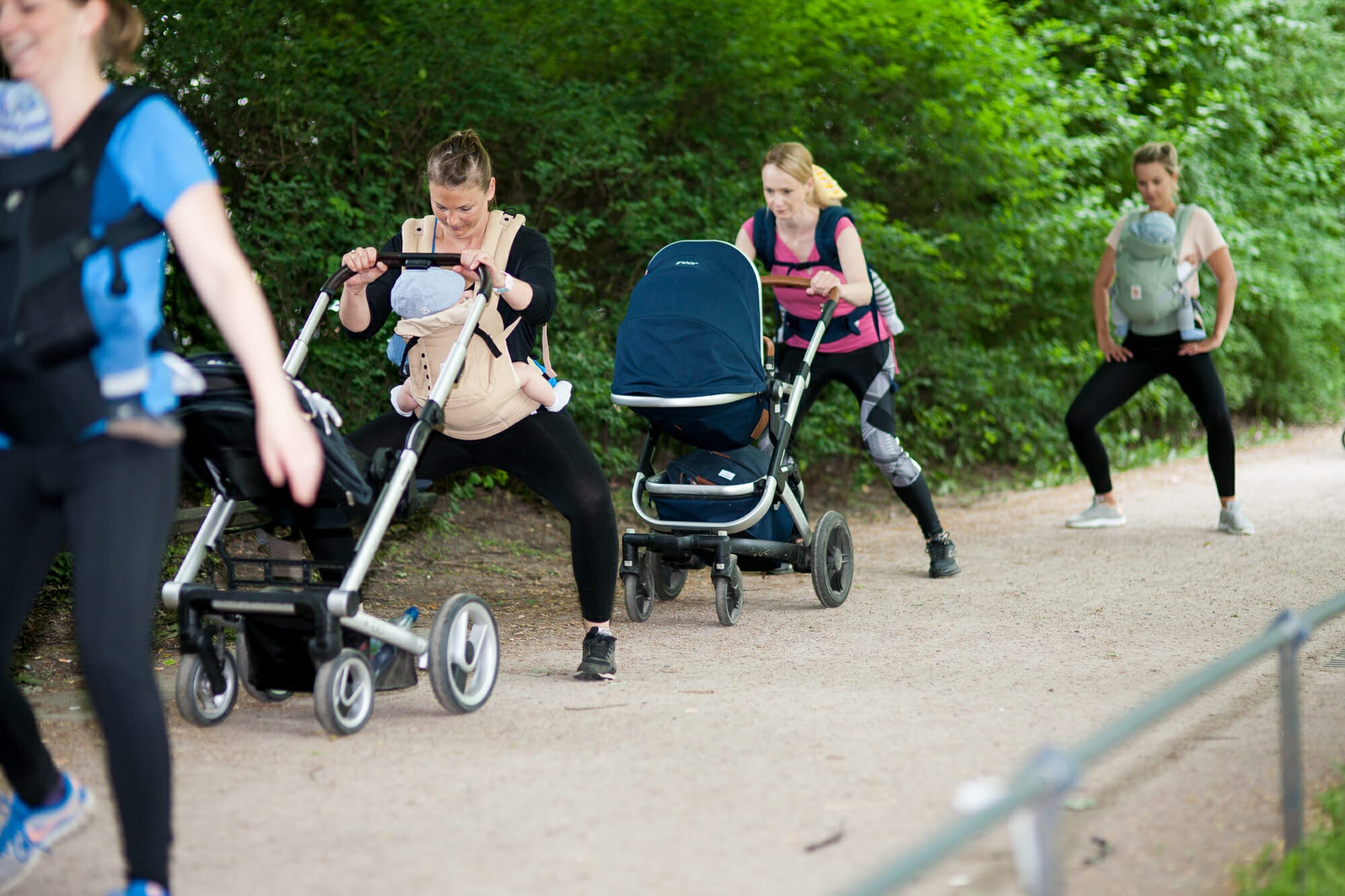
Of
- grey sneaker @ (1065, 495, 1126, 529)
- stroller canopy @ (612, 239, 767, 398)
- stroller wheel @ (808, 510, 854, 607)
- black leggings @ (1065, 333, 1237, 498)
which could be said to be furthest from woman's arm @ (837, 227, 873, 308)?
grey sneaker @ (1065, 495, 1126, 529)

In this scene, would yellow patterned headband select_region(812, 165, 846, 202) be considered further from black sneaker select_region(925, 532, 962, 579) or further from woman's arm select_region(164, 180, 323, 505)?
woman's arm select_region(164, 180, 323, 505)

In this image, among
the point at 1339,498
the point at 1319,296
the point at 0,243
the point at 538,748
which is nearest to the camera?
the point at 0,243

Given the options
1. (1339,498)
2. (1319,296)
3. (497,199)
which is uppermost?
(497,199)

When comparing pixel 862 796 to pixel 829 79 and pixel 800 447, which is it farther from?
pixel 829 79

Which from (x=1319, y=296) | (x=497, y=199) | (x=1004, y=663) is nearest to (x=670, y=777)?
(x=1004, y=663)

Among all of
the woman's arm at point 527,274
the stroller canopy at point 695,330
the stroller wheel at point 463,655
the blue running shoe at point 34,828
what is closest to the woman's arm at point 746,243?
the stroller canopy at point 695,330

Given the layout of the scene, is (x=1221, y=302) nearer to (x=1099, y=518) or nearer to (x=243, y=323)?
(x=1099, y=518)

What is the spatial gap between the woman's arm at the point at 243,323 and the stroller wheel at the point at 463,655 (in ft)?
5.78

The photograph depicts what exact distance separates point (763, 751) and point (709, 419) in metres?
2.21

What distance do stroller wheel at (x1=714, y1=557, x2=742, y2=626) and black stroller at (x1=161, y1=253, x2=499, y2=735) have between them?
5.25ft

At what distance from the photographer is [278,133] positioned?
8.12 meters

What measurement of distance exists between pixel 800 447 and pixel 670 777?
262 inches

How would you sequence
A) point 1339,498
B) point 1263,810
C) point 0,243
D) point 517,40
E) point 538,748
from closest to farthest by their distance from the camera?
point 0,243
point 1263,810
point 538,748
point 517,40
point 1339,498

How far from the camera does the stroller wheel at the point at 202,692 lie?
4.36 m
